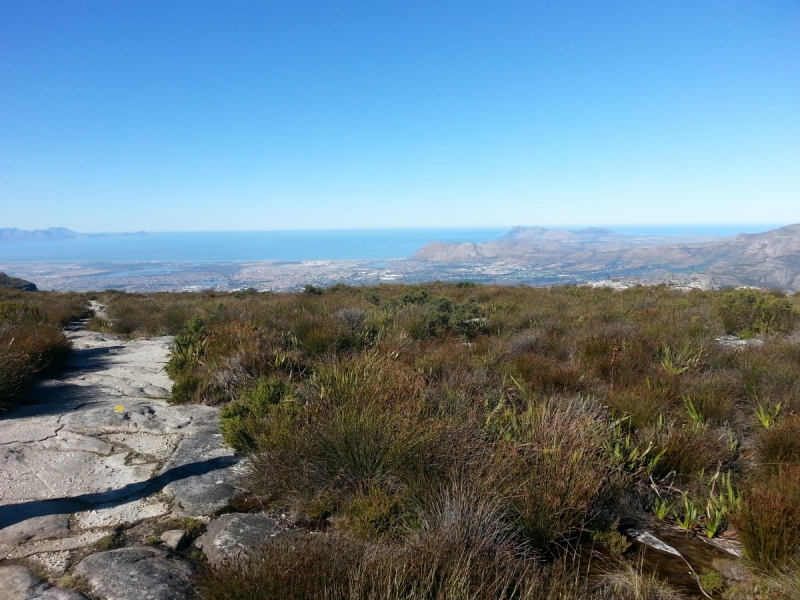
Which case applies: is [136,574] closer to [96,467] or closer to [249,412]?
[96,467]

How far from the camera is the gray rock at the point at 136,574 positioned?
6.72 feet

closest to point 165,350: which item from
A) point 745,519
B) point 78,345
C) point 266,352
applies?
point 78,345

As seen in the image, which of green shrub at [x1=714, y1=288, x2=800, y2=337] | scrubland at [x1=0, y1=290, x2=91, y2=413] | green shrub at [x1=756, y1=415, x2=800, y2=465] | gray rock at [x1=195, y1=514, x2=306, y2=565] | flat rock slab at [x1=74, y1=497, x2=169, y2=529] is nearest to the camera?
gray rock at [x1=195, y1=514, x2=306, y2=565]

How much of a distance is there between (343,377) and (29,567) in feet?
7.40

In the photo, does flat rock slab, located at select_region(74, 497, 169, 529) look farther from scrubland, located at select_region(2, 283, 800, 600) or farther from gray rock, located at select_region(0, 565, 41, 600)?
scrubland, located at select_region(2, 283, 800, 600)

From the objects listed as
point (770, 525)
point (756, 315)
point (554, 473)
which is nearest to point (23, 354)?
point (554, 473)

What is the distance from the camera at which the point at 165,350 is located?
7.56 metres

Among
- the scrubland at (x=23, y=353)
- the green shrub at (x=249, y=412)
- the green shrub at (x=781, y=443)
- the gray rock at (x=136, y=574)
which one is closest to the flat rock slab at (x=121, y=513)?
the gray rock at (x=136, y=574)

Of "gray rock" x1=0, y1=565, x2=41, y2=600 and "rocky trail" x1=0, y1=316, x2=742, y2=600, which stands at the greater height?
"gray rock" x1=0, y1=565, x2=41, y2=600

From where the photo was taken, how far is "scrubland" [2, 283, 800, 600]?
1.91 m

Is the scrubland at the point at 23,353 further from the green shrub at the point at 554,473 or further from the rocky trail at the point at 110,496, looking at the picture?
the green shrub at the point at 554,473

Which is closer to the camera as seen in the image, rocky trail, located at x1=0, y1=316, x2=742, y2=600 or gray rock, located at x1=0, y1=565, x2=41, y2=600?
gray rock, located at x1=0, y1=565, x2=41, y2=600

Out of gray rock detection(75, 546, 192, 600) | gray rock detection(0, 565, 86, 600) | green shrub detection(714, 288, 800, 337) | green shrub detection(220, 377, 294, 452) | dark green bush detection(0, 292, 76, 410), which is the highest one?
dark green bush detection(0, 292, 76, 410)

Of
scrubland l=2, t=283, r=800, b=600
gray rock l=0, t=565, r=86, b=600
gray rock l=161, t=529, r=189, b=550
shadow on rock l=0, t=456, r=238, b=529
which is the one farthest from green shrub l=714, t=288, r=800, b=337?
gray rock l=0, t=565, r=86, b=600
